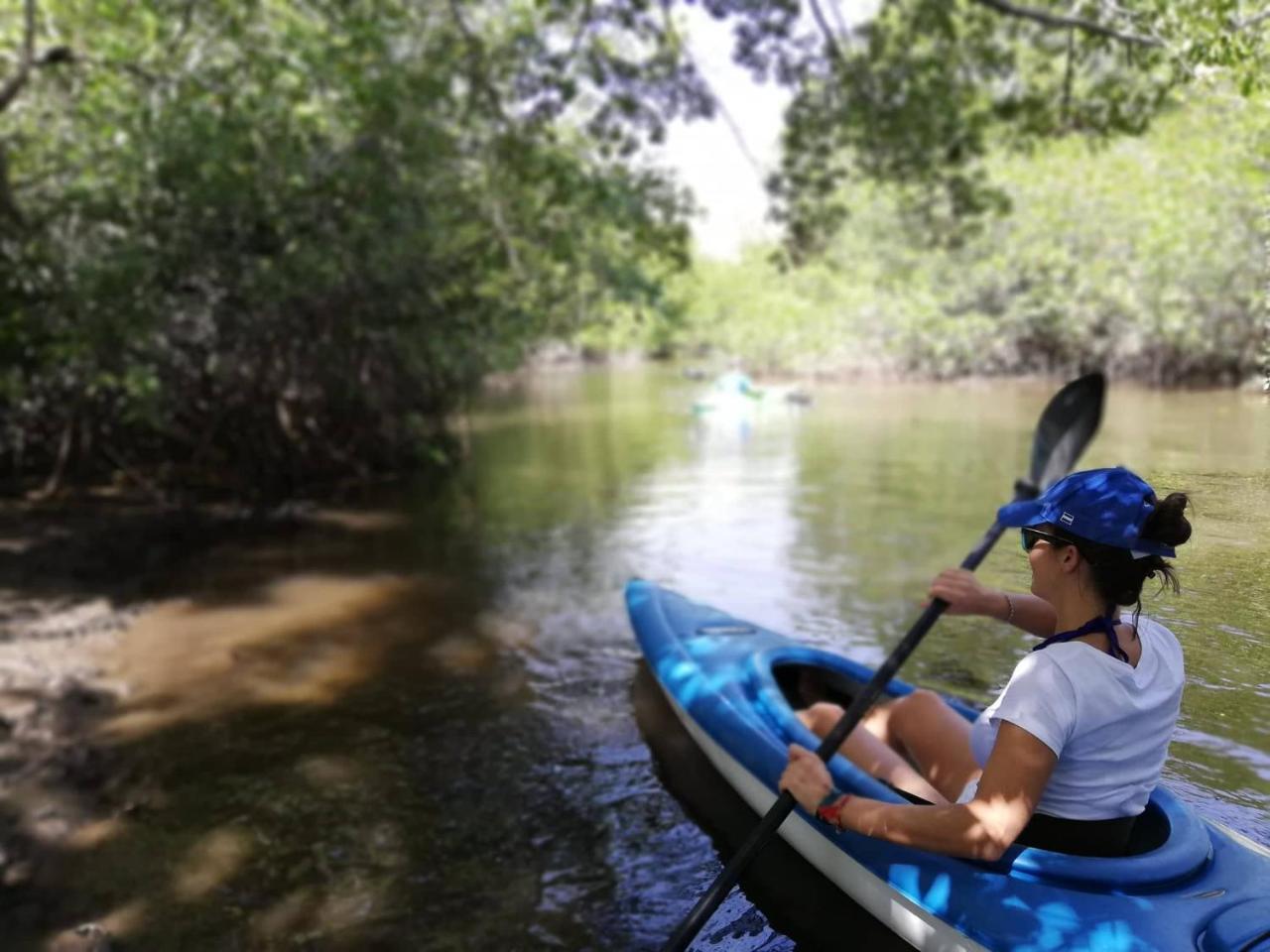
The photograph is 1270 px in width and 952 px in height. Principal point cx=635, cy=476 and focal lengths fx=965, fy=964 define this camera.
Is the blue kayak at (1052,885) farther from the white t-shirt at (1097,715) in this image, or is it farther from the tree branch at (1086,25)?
the tree branch at (1086,25)

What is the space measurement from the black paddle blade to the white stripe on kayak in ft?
7.03

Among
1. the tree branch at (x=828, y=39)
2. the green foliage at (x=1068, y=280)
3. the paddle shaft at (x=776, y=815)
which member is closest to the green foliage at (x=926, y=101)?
the tree branch at (x=828, y=39)

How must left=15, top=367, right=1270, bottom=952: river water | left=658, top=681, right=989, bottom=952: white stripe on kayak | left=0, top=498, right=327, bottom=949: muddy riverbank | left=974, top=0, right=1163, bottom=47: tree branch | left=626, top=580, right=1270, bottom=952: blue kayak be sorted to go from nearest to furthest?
left=626, top=580, right=1270, bottom=952: blue kayak, left=658, top=681, right=989, bottom=952: white stripe on kayak, left=15, top=367, right=1270, bottom=952: river water, left=0, top=498, right=327, bottom=949: muddy riverbank, left=974, top=0, right=1163, bottom=47: tree branch

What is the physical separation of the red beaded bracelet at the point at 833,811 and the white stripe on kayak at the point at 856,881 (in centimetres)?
41

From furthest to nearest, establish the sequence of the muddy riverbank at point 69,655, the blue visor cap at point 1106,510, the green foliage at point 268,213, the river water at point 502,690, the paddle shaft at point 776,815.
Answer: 1. the green foliage at point 268,213
2. the muddy riverbank at point 69,655
3. the river water at point 502,690
4. the paddle shaft at point 776,815
5. the blue visor cap at point 1106,510

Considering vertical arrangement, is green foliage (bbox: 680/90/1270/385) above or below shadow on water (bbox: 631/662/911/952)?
above

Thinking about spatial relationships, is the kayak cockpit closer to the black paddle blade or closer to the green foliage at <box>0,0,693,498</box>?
the black paddle blade

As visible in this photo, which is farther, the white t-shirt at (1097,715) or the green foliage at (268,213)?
the green foliage at (268,213)

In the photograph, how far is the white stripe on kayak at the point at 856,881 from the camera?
2.41m

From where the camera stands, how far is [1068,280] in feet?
76.4

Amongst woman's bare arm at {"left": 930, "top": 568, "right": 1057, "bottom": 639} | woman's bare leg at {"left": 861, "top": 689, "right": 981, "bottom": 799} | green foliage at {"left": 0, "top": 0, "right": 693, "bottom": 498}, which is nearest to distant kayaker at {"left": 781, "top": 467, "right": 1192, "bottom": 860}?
woman's bare arm at {"left": 930, "top": 568, "right": 1057, "bottom": 639}

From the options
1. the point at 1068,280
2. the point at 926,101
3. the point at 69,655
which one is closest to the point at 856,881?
the point at 69,655

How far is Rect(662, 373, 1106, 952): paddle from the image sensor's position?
8.50ft

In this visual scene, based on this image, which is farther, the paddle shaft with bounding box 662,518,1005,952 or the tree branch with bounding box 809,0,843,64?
the tree branch with bounding box 809,0,843,64
